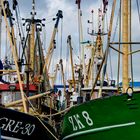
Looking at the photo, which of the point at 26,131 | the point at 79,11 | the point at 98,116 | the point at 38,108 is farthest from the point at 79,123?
the point at 79,11

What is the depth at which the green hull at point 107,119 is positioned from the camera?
52.3 feet

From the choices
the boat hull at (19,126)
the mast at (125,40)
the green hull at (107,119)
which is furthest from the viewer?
the boat hull at (19,126)

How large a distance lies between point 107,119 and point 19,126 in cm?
360

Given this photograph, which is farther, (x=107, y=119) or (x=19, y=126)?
(x=19, y=126)

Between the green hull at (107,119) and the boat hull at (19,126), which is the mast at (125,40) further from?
the boat hull at (19,126)

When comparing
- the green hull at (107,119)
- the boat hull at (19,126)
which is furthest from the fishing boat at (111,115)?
the boat hull at (19,126)

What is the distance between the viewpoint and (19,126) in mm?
18516

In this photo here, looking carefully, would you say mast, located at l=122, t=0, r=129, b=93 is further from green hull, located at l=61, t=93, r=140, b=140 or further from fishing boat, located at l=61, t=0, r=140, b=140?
green hull, located at l=61, t=93, r=140, b=140

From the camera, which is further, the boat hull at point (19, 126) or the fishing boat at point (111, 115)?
the boat hull at point (19, 126)

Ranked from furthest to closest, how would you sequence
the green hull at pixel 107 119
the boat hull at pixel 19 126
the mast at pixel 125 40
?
the boat hull at pixel 19 126 → the mast at pixel 125 40 → the green hull at pixel 107 119

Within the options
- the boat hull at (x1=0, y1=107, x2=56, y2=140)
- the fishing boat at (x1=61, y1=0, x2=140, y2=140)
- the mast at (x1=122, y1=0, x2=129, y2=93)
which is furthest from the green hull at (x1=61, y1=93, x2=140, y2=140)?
the boat hull at (x1=0, y1=107, x2=56, y2=140)

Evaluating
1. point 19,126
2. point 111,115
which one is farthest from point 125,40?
point 19,126

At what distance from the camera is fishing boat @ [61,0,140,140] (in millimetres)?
15938

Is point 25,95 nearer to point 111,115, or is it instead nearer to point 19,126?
point 19,126
